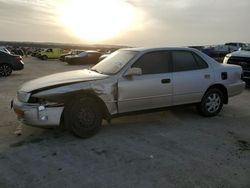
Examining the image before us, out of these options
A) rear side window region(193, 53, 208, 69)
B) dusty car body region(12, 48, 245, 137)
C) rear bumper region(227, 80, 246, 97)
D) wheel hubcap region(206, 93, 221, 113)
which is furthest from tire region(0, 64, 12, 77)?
rear bumper region(227, 80, 246, 97)

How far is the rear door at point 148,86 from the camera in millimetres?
5438

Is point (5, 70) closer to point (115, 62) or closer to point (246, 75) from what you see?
point (115, 62)

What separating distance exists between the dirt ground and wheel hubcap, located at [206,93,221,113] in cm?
28

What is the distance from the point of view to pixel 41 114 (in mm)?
4836

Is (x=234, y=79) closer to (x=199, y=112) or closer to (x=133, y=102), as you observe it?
(x=199, y=112)

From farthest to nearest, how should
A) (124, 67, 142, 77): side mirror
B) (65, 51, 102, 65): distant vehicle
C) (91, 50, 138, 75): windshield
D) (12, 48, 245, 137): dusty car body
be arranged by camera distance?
(65, 51, 102, 65): distant vehicle, (91, 50, 138, 75): windshield, (124, 67, 142, 77): side mirror, (12, 48, 245, 137): dusty car body

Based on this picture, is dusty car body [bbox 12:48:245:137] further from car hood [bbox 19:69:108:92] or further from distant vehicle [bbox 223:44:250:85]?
distant vehicle [bbox 223:44:250:85]

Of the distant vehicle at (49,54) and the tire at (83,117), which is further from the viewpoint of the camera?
the distant vehicle at (49,54)

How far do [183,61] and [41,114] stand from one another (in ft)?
10.1

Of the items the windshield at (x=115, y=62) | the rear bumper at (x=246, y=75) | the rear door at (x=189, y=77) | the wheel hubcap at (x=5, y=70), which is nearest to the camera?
the windshield at (x=115, y=62)

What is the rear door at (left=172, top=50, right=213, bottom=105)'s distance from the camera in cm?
603

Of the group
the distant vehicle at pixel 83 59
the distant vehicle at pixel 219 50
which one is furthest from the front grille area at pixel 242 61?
the distant vehicle at pixel 219 50

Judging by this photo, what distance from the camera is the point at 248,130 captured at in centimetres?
582

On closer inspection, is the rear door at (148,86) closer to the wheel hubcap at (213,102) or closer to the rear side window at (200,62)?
the rear side window at (200,62)
